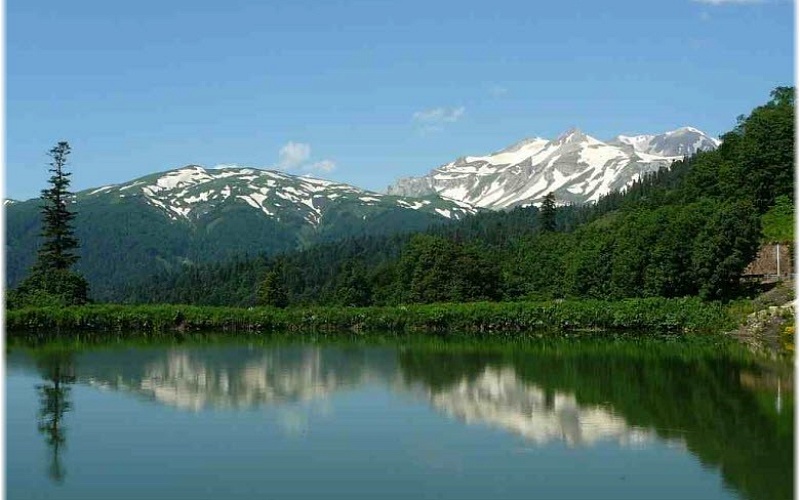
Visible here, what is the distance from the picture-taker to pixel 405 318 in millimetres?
70812

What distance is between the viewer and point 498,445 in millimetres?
23219

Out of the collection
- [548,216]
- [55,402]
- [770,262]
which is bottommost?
[55,402]

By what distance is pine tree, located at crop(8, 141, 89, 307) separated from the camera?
229 ft

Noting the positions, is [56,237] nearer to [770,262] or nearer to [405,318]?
[405,318]

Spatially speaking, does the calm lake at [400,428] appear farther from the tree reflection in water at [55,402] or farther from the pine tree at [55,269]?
the pine tree at [55,269]

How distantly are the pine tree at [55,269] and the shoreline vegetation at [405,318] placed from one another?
109 inches

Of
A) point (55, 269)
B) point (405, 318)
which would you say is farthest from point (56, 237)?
point (405, 318)

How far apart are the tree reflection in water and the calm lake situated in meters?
0.10

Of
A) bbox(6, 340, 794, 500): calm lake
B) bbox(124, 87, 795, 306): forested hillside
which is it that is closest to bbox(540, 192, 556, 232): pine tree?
bbox(124, 87, 795, 306): forested hillside

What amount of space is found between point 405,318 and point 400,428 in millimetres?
44955

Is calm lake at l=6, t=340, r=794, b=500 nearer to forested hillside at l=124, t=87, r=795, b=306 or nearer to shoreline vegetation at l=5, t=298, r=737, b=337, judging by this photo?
shoreline vegetation at l=5, t=298, r=737, b=337

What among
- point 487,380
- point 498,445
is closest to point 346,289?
point 487,380

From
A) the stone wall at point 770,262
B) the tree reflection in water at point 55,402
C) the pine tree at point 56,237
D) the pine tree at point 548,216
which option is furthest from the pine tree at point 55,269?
the pine tree at point 548,216

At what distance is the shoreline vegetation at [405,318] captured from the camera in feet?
208
